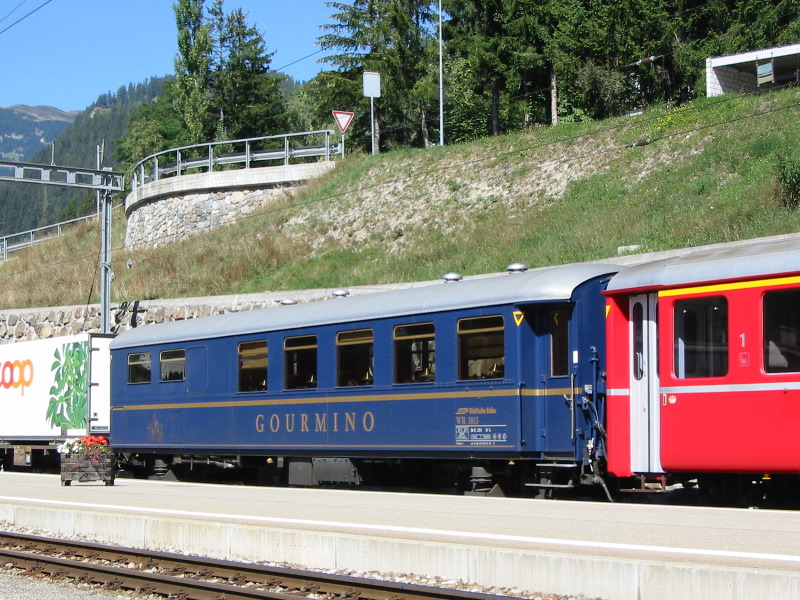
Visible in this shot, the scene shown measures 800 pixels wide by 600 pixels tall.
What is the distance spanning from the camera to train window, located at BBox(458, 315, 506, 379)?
13.9 m

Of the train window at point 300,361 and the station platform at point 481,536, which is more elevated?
the train window at point 300,361

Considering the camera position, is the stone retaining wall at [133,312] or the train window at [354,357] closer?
the train window at [354,357]

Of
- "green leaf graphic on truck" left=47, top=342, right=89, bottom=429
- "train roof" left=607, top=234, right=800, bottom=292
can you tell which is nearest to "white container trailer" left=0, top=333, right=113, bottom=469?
"green leaf graphic on truck" left=47, top=342, right=89, bottom=429

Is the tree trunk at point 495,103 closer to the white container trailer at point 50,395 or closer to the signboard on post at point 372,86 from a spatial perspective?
the signboard on post at point 372,86

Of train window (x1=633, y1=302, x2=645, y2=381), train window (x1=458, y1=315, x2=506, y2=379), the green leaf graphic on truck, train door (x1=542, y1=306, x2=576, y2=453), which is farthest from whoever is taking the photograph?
the green leaf graphic on truck

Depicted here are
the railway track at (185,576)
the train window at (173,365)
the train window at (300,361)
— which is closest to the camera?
the railway track at (185,576)

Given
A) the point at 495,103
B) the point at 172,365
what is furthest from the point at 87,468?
the point at 495,103

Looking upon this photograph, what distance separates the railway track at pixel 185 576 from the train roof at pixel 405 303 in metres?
5.51

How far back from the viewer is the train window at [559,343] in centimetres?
1338

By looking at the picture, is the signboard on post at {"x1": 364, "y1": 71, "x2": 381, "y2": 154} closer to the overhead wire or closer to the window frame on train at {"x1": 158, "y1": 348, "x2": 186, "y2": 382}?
the overhead wire

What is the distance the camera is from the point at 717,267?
11836mm

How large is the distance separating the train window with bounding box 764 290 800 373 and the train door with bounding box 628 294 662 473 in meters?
1.47

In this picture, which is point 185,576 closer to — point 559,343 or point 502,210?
point 559,343

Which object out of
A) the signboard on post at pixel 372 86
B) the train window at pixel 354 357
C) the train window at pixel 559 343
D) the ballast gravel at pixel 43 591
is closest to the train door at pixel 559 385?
the train window at pixel 559 343
